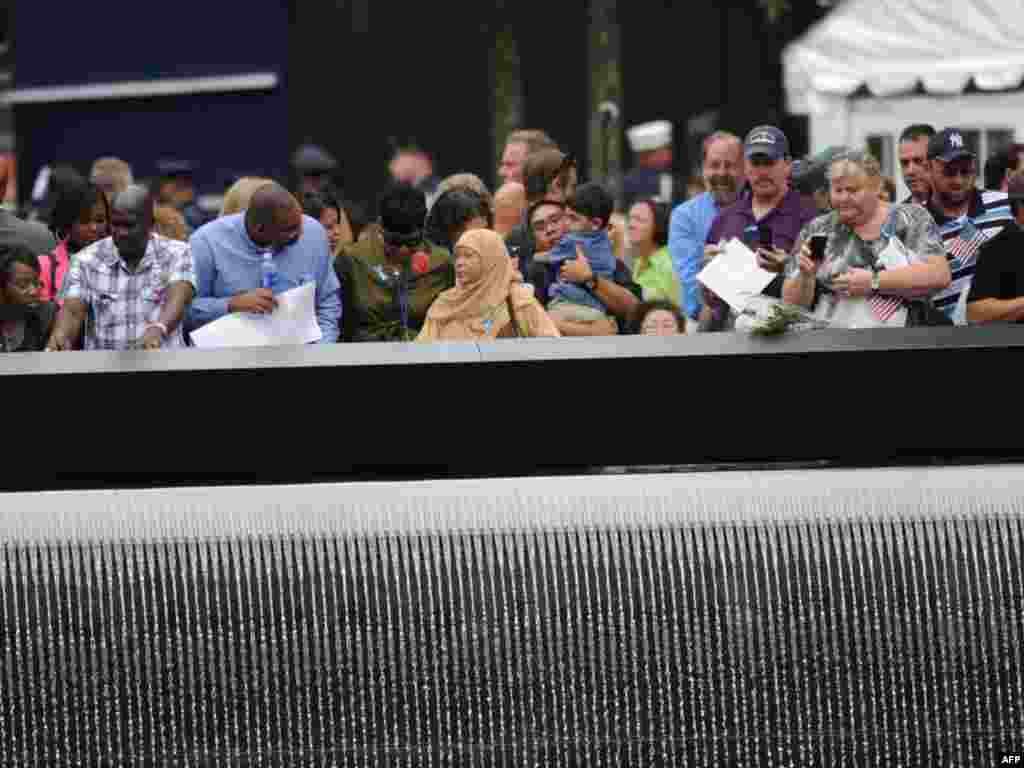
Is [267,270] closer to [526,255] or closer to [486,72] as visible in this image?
[526,255]

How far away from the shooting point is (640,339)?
20.5 feet

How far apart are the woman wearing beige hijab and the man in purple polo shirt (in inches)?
51.7

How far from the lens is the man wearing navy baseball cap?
26.8 ft

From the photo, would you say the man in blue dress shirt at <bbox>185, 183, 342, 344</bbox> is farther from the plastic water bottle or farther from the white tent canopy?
the white tent canopy

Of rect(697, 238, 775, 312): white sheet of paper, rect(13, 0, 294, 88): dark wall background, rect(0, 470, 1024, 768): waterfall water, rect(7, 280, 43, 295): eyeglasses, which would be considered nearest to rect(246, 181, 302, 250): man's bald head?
rect(7, 280, 43, 295): eyeglasses

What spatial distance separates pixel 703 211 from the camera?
9883mm

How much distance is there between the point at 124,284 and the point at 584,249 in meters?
2.20

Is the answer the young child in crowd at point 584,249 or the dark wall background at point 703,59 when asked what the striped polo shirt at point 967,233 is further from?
the dark wall background at point 703,59

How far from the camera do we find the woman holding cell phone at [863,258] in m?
7.27

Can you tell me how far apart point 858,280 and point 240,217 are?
7.66 feet

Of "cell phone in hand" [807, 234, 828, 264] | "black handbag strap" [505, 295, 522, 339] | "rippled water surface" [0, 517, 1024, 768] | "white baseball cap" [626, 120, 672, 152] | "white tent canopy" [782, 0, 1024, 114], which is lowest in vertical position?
"rippled water surface" [0, 517, 1024, 768]

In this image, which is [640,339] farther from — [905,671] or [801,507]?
[905,671]

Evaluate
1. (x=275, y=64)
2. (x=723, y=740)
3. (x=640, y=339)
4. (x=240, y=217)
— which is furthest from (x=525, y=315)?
(x=275, y=64)

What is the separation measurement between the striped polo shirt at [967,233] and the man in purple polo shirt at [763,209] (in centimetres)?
64
